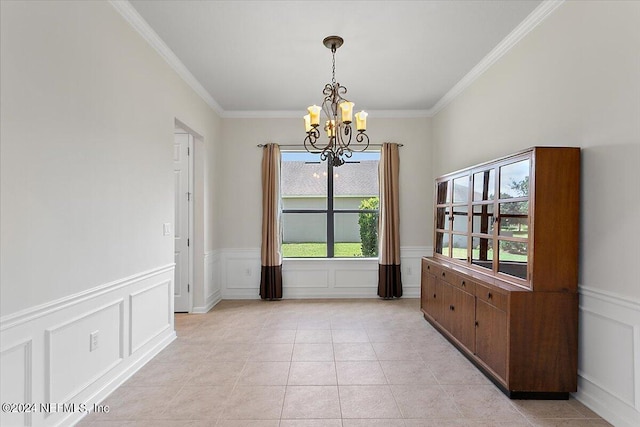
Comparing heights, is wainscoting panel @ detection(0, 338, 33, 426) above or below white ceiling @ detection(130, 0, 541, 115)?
below

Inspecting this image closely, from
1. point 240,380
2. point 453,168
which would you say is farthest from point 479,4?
point 240,380

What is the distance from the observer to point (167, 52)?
3516 millimetres

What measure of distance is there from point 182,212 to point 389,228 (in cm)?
306

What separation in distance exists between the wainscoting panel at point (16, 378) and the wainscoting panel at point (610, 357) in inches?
136

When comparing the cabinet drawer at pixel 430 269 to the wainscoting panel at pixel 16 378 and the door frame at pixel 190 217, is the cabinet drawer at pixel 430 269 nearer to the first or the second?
the door frame at pixel 190 217

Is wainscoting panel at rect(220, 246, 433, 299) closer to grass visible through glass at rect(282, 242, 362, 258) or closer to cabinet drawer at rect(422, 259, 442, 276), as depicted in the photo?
grass visible through glass at rect(282, 242, 362, 258)

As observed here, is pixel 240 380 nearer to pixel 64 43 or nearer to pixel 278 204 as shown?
pixel 64 43

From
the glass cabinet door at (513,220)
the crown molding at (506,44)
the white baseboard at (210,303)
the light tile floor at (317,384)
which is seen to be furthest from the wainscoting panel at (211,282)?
the crown molding at (506,44)

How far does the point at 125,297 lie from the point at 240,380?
45.4 inches

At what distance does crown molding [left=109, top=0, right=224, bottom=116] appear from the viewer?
2.76 metres

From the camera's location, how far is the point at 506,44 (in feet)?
11.1

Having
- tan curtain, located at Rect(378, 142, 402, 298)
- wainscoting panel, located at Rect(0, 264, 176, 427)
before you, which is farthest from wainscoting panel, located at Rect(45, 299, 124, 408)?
tan curtain, located at Rect(378, 142, 402, 298)

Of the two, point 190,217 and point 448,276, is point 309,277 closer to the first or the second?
point 190,217

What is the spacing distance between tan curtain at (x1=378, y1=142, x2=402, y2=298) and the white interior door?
2863 millimetres
